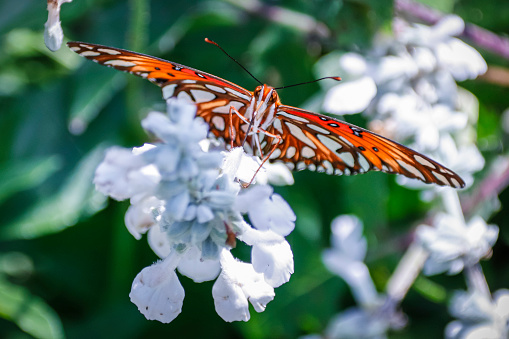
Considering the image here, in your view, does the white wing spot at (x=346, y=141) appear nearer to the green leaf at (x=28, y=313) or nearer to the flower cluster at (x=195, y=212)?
the flower cluster at (x=195, y=212)

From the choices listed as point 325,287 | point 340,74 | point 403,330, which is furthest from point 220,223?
point 403,330

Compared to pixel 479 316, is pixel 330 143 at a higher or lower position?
higher

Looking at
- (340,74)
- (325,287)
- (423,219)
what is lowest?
(325,287)

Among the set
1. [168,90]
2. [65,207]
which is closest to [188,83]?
[168,90]

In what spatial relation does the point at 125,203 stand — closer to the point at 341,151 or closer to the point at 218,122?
the point at 218,122

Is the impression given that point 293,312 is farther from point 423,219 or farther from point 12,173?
point 12,173

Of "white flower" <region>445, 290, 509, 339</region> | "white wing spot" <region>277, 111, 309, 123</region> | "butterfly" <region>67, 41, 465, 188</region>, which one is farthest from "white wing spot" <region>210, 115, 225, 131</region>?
"white flower" <region>445, 290, 509, 339</region>
